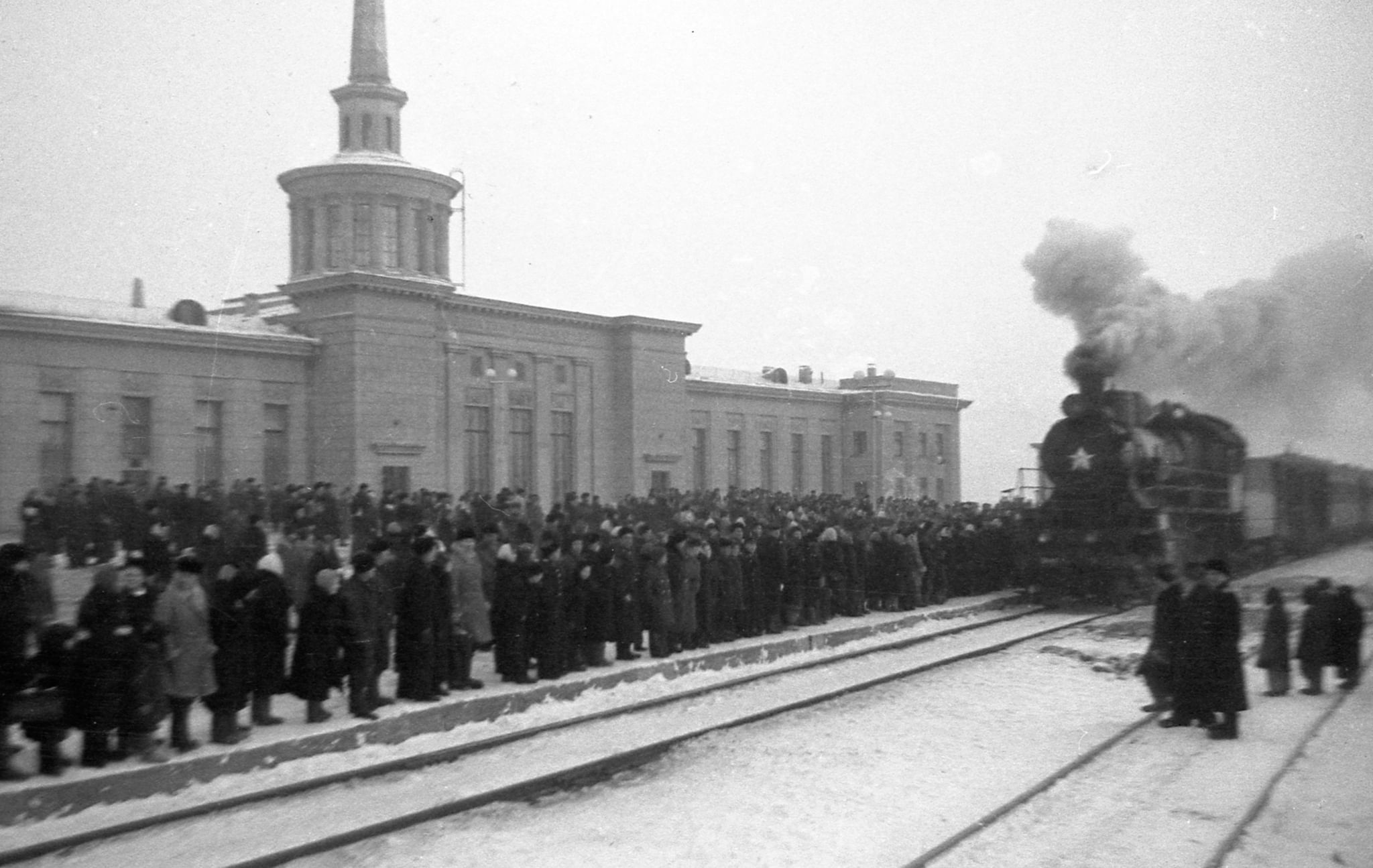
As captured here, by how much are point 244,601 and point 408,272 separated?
96.3 ft

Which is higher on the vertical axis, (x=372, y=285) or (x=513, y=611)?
(x=372, y=285)

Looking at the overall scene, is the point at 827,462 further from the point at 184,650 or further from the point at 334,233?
the point at 184,650

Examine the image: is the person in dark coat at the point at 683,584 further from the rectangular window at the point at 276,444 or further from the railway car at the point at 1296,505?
the rectangular window at the point at 276,444

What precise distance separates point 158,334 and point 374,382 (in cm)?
650

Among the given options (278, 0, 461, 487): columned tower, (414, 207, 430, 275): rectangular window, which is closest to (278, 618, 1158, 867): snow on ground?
(278, 0, 461, 487): columned tower

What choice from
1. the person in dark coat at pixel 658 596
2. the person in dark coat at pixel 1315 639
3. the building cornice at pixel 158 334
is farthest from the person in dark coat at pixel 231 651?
the building cornice at pixel 158 334

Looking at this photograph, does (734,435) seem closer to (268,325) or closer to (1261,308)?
(268,325)

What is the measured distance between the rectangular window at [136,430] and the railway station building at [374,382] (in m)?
0.06

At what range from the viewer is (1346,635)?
12250mm

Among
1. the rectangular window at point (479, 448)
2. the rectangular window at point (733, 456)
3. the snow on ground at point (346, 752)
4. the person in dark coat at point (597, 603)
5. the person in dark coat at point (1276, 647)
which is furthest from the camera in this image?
the rectangular window at point (733, 456)

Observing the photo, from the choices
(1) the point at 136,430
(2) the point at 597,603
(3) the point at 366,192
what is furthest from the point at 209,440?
(2) the point at 597,603

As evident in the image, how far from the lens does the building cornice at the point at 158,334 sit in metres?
25.5

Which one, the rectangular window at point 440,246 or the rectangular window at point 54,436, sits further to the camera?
the rectangular window at point 440,246

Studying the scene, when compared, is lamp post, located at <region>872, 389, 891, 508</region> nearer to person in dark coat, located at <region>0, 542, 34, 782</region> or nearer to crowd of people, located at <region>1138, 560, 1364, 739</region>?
crowd of people, located at <region>1138, 560, 1364, 739</region>
